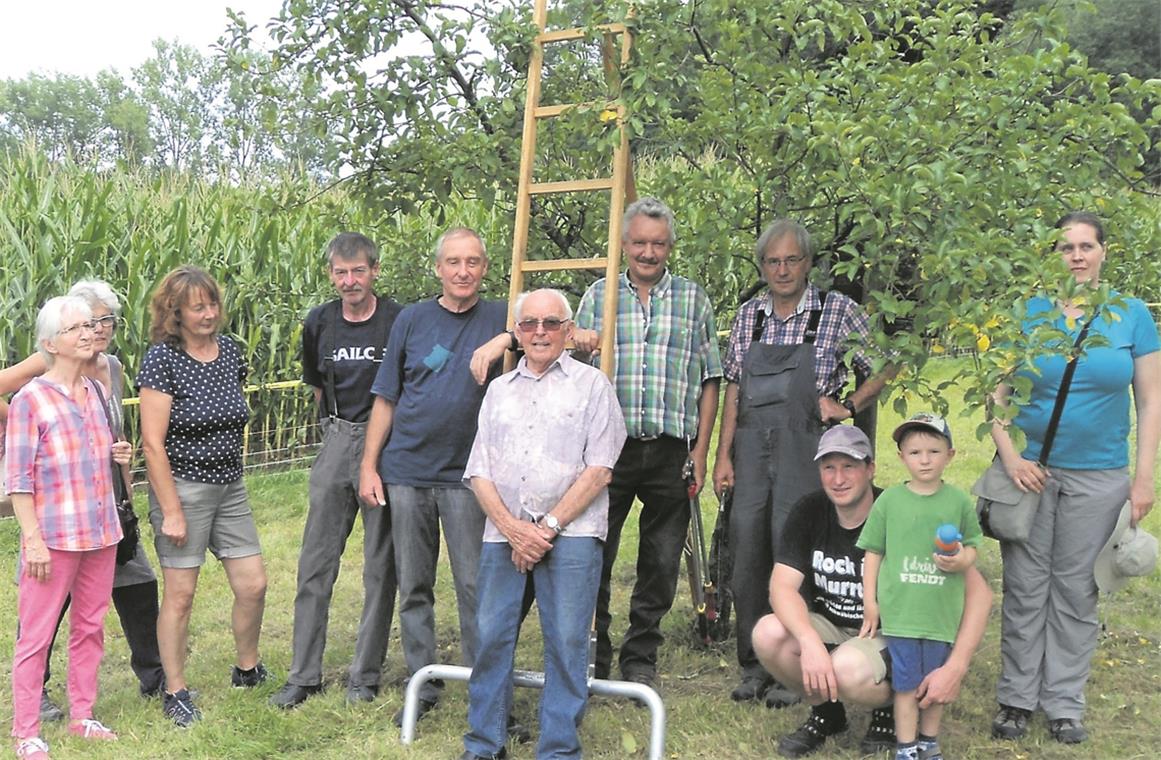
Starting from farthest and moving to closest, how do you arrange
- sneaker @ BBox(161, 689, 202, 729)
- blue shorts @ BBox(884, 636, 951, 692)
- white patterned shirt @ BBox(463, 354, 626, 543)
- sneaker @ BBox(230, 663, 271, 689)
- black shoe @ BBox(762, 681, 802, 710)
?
sneaker @ BBox(230, 663, 271, 689)
black shoe @ BBox(762, 681, 802, 710)
sneaker @ BBox(161, 689, 202, 729)
white patterned shirt @ BBox(463, 354, 626, 543)
blue shorts @ BBox(884, 636, 951, 692)

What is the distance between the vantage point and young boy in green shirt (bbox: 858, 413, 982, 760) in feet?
13.2

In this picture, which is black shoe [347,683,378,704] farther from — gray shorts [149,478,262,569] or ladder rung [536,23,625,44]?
ladder rung [536,23,625,44]

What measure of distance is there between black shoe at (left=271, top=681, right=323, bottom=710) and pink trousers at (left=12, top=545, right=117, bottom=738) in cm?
75

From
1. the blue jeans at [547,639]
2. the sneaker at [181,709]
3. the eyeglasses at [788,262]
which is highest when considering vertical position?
the eyeglasses at [788,262]

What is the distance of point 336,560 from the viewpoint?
4.98 meters

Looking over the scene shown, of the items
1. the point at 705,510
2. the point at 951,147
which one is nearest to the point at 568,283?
the point at 951,147

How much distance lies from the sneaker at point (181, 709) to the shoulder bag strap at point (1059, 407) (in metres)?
3.63

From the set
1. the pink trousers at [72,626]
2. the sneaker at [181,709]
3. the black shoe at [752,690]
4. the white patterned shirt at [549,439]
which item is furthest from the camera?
the black shoe at [752,690]

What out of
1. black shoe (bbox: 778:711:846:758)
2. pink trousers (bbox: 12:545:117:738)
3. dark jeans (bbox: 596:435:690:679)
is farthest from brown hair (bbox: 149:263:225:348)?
black shoe (bbox: 778:711:846:758)

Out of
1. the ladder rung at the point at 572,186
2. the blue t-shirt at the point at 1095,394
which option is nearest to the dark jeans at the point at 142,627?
the ladder rung at the point at 572,186

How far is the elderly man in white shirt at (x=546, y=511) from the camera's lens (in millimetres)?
4105

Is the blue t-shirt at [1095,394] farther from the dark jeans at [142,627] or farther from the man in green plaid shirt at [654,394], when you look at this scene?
the dark jeans at [142,627]

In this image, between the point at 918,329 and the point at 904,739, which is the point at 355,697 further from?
the point at 918,329

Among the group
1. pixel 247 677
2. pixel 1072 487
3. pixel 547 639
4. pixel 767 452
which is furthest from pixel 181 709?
pixel 1072 487
